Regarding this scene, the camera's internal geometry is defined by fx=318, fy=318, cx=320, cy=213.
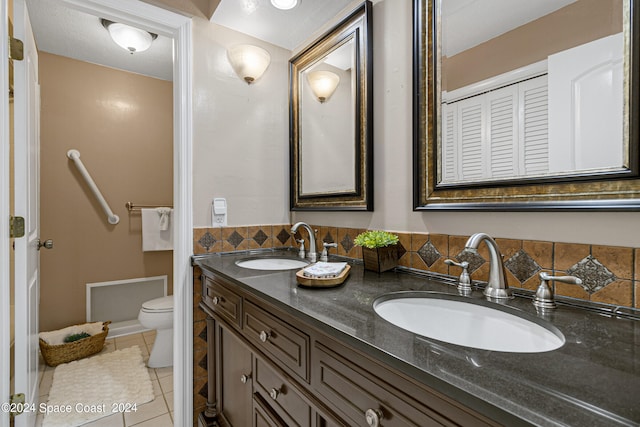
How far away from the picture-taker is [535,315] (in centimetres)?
74

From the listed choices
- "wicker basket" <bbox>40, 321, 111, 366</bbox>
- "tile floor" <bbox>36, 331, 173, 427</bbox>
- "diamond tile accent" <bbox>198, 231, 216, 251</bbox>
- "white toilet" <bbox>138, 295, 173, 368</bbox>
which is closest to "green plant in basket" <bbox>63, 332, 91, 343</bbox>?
"wicker basket" <bbox>40, 321, 111, 366</bbox>

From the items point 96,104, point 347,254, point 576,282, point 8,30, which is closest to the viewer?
point 576,282

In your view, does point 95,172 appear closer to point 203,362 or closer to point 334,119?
point 203,362

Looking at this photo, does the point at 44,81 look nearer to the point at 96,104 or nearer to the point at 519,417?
the point at 96,104

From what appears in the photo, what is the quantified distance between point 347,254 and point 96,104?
2.55 metres

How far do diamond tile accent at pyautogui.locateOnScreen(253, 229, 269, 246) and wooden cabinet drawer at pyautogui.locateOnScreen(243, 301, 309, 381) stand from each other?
2.41 feet

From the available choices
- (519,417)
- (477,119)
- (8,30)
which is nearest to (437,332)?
(519,417)

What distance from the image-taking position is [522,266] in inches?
36.3

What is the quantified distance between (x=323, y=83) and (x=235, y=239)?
3.19 feet

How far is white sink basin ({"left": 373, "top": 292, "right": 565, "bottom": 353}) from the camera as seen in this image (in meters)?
0.72

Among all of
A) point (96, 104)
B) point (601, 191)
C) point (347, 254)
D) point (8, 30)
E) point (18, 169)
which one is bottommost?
point (347, 254)

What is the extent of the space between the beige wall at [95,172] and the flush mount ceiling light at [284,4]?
6.16 feet

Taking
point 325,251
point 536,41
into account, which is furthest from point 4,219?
point 536,41

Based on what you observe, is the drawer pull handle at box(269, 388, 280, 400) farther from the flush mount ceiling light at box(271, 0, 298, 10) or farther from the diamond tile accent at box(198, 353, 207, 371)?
the flush mount ceiling light at box(271, 0, 298, 10)
